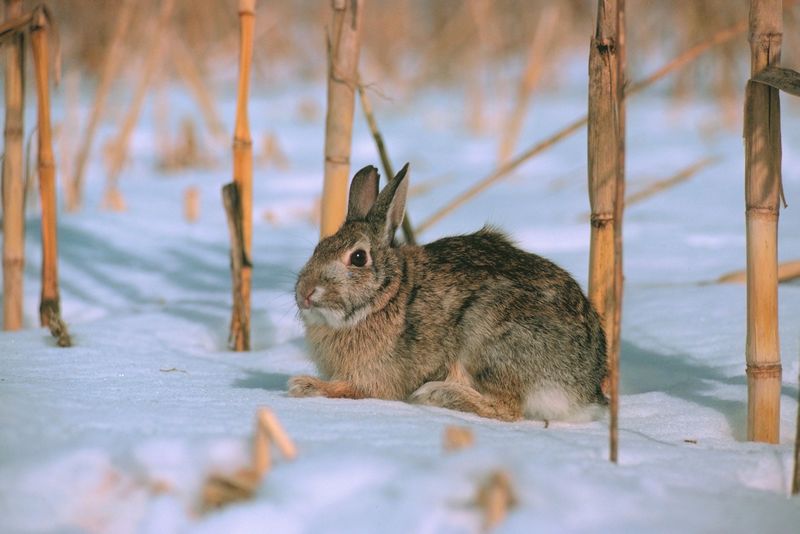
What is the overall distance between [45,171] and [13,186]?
225 mm

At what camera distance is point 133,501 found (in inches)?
77.7

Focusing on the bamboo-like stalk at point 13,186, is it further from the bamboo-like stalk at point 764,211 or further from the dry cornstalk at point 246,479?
the bamboo-like stalk at point 764,211

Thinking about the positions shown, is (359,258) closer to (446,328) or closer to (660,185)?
(446,328)

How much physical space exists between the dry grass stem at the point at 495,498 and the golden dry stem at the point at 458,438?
0.10 m

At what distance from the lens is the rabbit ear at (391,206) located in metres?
3.25

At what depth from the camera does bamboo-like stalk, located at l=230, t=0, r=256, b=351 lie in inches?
148

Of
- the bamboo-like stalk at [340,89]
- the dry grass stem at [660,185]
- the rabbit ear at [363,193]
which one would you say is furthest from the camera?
the dry grass stem at [660,185]

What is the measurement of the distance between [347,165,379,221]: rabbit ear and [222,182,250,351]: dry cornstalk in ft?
1.85

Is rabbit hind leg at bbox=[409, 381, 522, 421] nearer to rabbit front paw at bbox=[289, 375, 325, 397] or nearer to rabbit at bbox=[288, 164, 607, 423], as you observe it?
rabbit at bbox=[288, 164, 607, 423]

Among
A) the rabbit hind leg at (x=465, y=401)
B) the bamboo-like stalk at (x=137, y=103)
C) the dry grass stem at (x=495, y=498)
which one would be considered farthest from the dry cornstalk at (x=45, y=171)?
the dry grass stem at (x=495, y=498)

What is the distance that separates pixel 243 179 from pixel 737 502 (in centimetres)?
232

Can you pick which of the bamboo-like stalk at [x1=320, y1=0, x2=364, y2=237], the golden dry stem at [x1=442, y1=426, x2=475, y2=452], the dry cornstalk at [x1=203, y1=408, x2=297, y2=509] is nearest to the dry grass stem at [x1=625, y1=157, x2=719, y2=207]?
the bamboo-like stalk at [x1=320, y1=0, x2=364, y2=237]

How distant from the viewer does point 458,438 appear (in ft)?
6.43

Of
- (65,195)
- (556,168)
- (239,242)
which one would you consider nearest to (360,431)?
(239,242)
